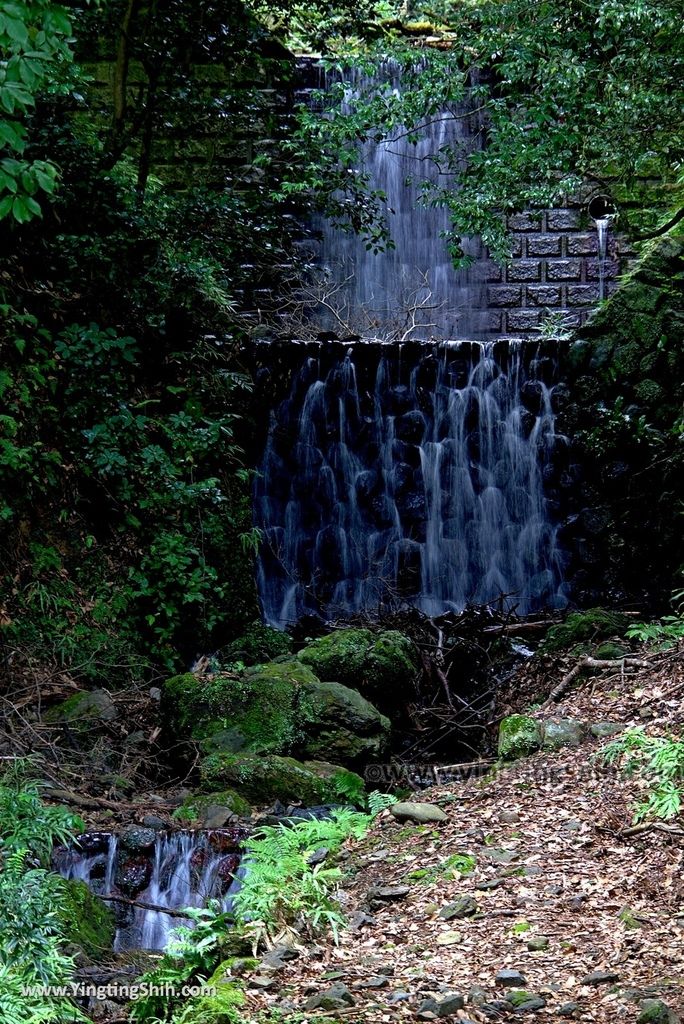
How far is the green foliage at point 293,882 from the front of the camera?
4.02 metres

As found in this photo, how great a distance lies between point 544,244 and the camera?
12.8 m

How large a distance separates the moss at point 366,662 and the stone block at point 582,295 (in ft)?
22.3

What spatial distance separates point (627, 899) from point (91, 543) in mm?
5665

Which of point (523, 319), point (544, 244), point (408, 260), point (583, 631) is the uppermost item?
point (544, 244)

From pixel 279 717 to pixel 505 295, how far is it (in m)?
7.97

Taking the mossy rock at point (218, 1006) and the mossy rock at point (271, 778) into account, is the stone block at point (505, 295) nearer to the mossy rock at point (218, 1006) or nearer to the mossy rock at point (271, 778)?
the mossy rock at point (271, 778)

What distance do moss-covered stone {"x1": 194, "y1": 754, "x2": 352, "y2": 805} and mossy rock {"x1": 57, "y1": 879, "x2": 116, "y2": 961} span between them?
1.13 metres

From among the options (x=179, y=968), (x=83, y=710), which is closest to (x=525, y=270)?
(x=83, y=710)

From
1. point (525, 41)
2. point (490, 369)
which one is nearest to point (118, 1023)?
point (525, 41)

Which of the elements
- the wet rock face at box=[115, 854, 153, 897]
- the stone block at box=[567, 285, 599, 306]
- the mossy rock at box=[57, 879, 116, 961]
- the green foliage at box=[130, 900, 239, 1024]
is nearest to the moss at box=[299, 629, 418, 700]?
the wet rock face at box=[115, 854, 153, 897]

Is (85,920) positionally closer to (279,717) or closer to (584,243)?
(279,717)

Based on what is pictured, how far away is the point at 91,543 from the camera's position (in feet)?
27.6

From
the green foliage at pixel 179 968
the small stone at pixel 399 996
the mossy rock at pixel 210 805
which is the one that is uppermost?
the small stone at pixel 399 996

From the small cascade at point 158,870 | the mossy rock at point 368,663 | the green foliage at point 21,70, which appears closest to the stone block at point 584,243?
the mossy rock at point 368,663
